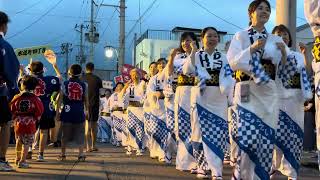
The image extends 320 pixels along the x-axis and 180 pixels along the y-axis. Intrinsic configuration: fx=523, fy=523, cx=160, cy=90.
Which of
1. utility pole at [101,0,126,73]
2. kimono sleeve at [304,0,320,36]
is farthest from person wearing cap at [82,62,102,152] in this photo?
utility pole at [101,0,126,73]

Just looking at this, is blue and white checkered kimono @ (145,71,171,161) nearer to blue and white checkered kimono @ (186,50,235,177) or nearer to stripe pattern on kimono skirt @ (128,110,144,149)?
stripe pattern on kimono skirt @ (128,110,144,149)

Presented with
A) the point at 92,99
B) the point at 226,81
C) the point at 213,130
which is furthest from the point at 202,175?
the point at 92,99

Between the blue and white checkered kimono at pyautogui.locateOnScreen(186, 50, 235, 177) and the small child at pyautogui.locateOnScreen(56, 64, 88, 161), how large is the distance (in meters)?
3.24

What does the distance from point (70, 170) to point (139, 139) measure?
4062mm

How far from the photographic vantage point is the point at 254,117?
523cm

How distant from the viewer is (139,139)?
12164 millimetres

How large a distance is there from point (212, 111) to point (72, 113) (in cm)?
374

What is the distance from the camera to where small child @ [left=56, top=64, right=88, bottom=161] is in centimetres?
1005

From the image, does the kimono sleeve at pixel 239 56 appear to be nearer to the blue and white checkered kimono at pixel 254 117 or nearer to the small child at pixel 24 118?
the blue and white checkered kimono at pixel 254 117

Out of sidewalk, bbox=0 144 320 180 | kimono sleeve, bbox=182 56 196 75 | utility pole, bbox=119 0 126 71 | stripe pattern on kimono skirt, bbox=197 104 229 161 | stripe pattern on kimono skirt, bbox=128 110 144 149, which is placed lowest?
sidewalk, bbox=0 144 320 180

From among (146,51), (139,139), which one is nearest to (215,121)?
(139,139)

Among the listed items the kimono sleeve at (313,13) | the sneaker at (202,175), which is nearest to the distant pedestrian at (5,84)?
the sneaker at (202,175)

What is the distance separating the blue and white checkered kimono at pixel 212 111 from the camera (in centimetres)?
693

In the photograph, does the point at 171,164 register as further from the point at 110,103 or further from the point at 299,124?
the point at 110,103
